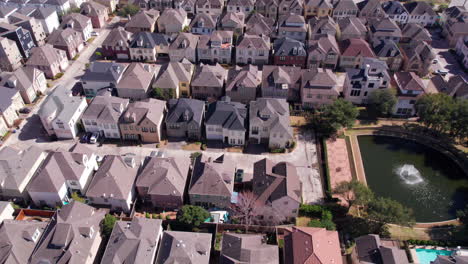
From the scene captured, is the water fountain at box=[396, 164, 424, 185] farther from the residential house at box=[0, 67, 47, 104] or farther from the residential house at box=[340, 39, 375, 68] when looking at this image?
the residential house at box=[0, 67, 47, 104]

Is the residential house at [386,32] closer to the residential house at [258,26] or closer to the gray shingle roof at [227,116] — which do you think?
the residential house at [258,26]

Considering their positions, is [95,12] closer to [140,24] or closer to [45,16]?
[45,16]

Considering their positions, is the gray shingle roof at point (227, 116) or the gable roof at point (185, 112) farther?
the gable roof at point (185, 112)

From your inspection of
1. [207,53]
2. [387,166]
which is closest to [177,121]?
[207,53]

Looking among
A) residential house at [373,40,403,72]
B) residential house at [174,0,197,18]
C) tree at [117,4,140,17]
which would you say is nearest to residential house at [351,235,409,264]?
residential house at [373,40,403,72]

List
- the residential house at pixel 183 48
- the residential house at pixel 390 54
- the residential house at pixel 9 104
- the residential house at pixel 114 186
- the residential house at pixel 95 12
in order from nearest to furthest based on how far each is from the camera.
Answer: the residential house at pixel 114 186 < the residential house at pixel 9 104 < the residential house at pixel 390 54 < the residential house at pixel 183 48 < the residential house at pixel 95 12

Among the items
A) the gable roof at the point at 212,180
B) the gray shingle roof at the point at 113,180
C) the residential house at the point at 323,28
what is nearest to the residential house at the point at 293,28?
the residential house at the point at 323,28

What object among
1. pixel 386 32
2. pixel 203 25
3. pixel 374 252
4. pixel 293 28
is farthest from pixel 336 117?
pixel 203 25
